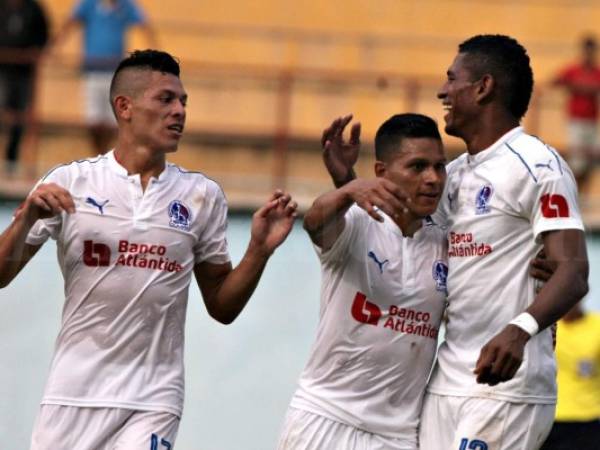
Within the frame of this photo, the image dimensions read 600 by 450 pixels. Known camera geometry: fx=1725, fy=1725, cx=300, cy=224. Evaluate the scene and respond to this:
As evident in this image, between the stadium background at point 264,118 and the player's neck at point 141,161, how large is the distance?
72.8 inches

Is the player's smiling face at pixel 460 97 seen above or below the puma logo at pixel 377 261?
above

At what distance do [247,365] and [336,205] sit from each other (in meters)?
3.44

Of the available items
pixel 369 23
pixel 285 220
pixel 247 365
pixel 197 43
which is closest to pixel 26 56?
pixel 197 43

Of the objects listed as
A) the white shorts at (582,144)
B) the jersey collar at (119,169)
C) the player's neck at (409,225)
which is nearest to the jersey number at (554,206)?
the player's neck at (409,225)

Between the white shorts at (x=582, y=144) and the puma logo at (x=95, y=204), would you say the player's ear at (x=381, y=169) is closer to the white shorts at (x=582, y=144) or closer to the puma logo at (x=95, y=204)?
the puma logo at (x=95, y=204)

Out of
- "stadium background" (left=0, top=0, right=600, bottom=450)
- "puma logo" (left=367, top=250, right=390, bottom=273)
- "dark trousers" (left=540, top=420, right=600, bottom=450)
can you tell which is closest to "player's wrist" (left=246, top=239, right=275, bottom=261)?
"puma logo" (left=367, top=250, right=390, bottom=273)

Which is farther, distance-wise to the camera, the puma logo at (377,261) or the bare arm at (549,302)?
the puma logo at (377,261)

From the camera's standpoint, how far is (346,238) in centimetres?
779

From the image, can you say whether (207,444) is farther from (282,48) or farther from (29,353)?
(282,48)

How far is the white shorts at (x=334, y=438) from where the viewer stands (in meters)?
7.86

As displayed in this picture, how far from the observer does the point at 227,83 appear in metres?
15.7

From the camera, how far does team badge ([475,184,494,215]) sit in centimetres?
765

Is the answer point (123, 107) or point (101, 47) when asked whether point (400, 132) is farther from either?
point (101, 47)

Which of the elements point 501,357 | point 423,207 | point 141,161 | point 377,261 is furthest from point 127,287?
point 501,357
